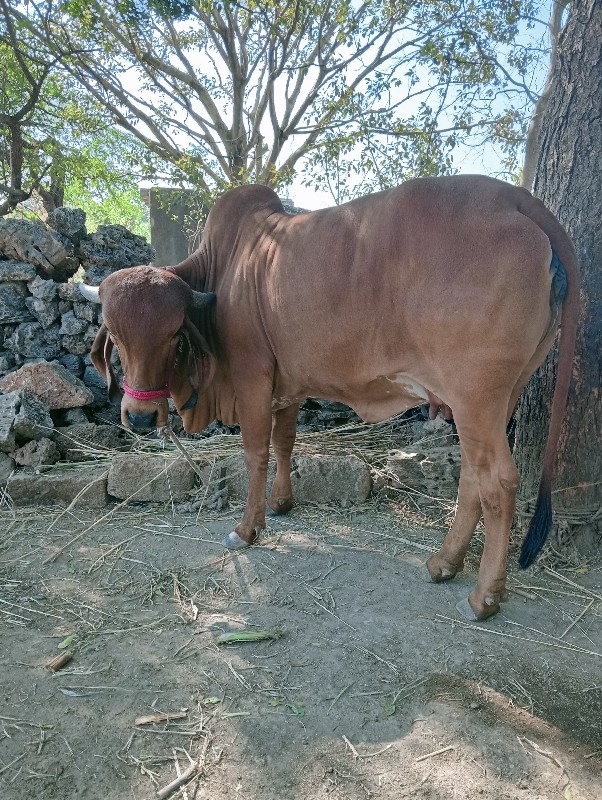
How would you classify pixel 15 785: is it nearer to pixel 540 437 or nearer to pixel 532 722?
pixel 532 722

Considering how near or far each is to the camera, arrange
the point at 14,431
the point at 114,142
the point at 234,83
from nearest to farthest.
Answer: the point at 14,431
the point at 234,83
the point at 114,142

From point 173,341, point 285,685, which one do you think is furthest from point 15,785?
point 173,341

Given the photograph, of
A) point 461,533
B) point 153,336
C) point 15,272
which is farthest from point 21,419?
point 461,533

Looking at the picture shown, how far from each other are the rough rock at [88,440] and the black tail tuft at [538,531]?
3265 millimetres

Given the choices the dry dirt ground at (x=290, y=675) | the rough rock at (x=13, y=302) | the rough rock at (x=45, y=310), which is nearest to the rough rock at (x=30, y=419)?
the rough rock at (x=45, y=310)

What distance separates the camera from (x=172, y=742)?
2.18 meters

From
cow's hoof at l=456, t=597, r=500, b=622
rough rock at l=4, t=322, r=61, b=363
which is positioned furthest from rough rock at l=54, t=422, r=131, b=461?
cow's hoof at l=456, t=597, r=500, b=622

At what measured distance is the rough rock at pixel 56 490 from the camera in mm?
4496

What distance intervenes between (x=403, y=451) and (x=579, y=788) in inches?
112

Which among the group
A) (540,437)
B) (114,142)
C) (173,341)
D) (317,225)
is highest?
(114,142)

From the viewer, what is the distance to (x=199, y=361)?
3658 millimetres

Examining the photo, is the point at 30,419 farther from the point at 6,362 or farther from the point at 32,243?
the point at 32,243

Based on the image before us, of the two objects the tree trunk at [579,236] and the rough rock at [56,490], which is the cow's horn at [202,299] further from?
the tree trunk at [579,236]

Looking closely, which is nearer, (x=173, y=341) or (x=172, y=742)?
(x=172, y=742)
